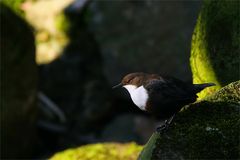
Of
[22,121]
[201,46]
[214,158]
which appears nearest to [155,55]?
[22,121]

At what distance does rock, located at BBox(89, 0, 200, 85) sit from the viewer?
28.6ft

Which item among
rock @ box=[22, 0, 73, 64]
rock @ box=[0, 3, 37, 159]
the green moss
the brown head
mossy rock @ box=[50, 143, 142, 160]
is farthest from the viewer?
the green moss

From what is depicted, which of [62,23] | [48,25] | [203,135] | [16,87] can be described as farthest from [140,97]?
[48,25]

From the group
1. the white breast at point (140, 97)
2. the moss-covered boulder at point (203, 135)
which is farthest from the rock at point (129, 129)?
the moss-covered boulder at point (203, 135)

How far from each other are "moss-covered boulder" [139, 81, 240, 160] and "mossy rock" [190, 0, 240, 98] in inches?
41.9

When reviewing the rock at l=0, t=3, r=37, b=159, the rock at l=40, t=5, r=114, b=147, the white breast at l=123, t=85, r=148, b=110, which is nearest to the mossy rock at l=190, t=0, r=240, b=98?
the white breast at l=123, t=85, r=148, b=110

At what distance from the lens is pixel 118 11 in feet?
31.0

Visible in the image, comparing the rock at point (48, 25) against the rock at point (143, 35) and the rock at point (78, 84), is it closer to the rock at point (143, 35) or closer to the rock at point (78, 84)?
the rock at point (78, 84)

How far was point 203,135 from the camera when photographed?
3174 mm

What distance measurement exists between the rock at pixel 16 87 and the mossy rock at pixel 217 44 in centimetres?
311

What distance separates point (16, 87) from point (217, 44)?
342 cm

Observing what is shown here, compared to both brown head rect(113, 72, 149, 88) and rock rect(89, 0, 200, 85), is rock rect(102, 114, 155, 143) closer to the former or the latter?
rock rect(89, 0, 200, 85)

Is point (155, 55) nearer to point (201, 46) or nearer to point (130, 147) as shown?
point (130, 147)

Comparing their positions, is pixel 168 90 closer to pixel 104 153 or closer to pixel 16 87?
pixel 104 153
